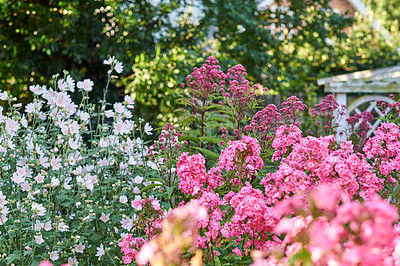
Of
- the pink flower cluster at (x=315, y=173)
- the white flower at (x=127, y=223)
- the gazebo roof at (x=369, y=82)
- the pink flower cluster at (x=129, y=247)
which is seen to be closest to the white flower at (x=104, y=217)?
the white flower at (x=127, y=223)

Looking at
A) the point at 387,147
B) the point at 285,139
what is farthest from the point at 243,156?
the point at 387,147

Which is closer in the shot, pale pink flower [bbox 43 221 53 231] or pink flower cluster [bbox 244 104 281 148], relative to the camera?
pale pink flower [bbox 43 221 53 231]

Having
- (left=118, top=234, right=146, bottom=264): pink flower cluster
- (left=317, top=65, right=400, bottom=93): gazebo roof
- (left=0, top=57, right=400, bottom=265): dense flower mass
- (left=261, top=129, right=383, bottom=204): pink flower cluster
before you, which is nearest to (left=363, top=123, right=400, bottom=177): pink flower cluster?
(left=0, top=57, right=400, bottom=265): dense flower mass

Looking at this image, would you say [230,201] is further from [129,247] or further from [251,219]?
[129,247]

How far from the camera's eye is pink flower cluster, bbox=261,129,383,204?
5.49 ft

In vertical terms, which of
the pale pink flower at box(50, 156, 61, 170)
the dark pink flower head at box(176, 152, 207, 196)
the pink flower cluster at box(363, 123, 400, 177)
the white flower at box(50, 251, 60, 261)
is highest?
the pink flower cluster at box(363, 123, 400, 177)

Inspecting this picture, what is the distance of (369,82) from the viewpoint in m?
7.82

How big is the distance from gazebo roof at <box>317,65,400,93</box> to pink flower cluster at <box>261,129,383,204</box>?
6.18 metres

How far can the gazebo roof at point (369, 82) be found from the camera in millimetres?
7473

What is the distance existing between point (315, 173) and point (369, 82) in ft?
21.7

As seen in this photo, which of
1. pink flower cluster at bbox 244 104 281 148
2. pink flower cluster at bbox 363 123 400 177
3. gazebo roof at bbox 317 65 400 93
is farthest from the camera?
gazebo roof at bbox 317 65 400 93

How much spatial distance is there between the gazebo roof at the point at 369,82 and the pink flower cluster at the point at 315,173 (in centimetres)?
618

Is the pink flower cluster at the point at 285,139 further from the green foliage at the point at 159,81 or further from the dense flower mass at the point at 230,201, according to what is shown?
the green foliage at the point at 159,81

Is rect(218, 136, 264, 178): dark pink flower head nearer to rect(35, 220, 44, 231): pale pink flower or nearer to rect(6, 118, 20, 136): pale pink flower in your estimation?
rect(35, 220, 44, 231): pale pink flower
